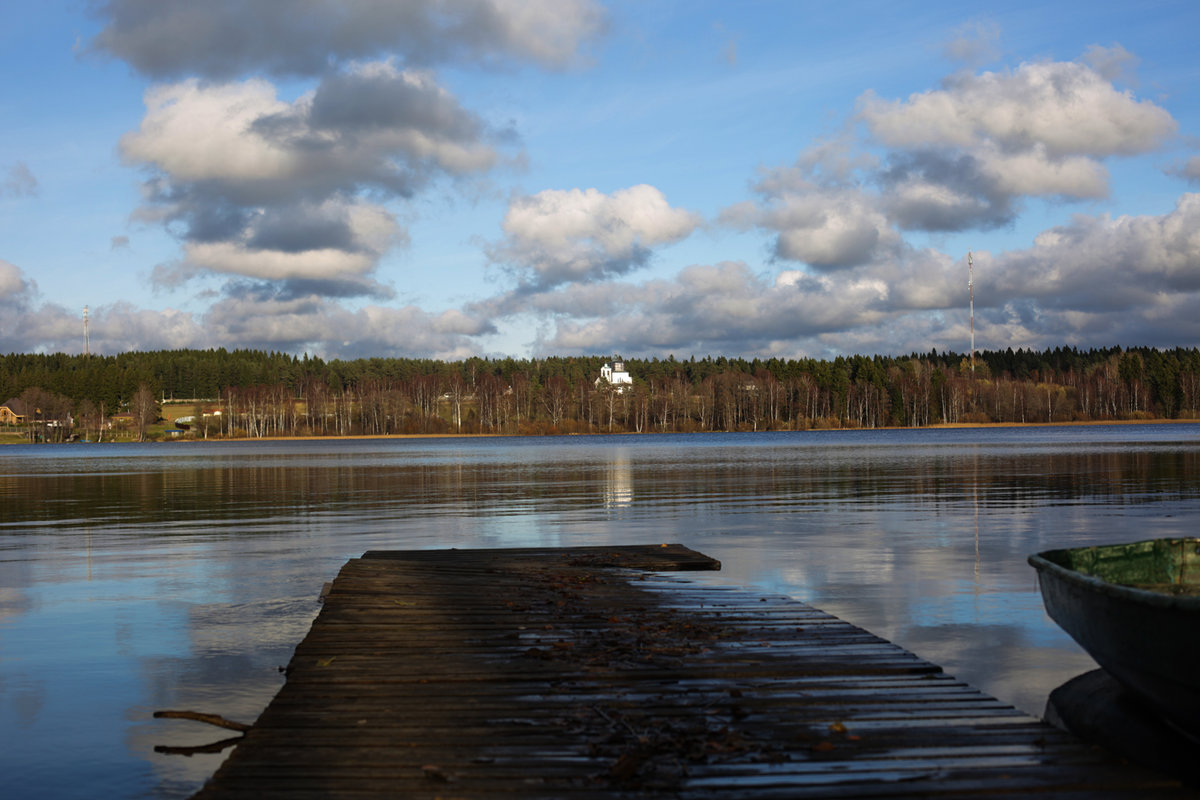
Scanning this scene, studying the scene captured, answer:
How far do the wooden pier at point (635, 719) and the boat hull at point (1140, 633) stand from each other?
36.9 inches

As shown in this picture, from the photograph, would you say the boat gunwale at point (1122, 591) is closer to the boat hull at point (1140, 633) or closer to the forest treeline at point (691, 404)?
the boat hull at point (1140, 633)

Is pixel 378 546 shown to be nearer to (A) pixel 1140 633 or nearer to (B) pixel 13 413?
(A) pixel 1140 633

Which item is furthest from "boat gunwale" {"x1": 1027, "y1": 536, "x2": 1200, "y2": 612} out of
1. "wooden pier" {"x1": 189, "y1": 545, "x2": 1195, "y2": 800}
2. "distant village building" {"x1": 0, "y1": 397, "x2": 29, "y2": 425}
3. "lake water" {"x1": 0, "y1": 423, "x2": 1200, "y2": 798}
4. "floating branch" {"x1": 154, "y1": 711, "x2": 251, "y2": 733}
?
"distant village building" {"x1": 0, "y1": 397, "x2": 29, "y2": 425}

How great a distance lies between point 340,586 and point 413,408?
158272mm

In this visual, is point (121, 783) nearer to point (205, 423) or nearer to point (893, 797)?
point (893, 797)

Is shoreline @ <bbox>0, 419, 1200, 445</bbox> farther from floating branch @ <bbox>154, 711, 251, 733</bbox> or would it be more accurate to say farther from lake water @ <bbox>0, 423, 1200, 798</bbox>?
floating branch @ <bbox>154, 711, 251, 733</bbox>

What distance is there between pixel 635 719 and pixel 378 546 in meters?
16.4

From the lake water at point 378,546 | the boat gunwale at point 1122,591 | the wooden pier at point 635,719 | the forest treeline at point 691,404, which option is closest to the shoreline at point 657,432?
the forest treeline at point 691,404

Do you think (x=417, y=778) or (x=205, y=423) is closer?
(x=417, y=778)

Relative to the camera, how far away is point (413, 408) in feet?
557

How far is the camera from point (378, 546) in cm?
2281

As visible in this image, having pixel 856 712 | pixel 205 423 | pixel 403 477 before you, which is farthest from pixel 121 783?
pixel 205 423

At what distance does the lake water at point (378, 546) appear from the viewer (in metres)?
10.2

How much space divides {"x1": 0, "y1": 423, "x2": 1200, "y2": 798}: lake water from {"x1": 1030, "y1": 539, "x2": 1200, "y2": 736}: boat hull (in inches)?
62.8
